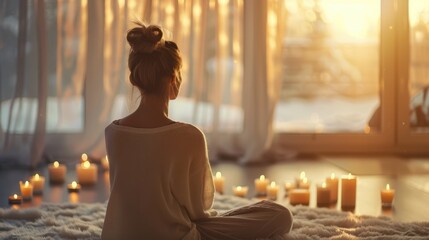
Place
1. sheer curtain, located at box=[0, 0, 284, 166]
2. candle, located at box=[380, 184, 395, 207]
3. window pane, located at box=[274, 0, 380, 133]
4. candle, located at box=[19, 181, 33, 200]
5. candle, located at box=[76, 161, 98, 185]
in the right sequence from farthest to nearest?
1. window pane, located at box=[274, 0, 380, 133]
2. sheer curtain, located at box=[0, 0, 284, 166]
3. candle, located at box=[76, 161, 98, 185]
4. candle, located at box=[19, 181, 33, 200]
5. candle, located at box=[380, 184, 395, 207]

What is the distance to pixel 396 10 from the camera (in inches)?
206

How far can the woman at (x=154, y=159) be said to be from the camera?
2.25m

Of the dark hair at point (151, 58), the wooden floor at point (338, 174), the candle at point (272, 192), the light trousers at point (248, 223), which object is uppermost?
the dark hair at point (151, 58)

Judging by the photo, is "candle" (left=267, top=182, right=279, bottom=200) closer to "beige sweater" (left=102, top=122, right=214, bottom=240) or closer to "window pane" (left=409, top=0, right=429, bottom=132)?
"beige sweater" (left=102, top=122, right=214, bottom=240)

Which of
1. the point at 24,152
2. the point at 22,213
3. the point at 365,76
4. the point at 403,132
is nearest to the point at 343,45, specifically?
the point at 365,76

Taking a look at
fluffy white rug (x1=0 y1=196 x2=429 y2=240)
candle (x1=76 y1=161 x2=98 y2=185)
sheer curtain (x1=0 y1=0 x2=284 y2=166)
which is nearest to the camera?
fluffy white rug (x1=0 y1=196 x2=429 y2=240)

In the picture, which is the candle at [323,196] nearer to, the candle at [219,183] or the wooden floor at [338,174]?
the wooden floor at [338,174]

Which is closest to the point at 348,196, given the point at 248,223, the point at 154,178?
the point at 248,223

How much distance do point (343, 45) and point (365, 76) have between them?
0.29 m

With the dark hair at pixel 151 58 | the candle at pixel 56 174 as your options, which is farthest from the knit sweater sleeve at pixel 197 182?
the candle at pixel 56 174

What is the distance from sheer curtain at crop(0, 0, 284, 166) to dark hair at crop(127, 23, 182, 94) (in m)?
2.49

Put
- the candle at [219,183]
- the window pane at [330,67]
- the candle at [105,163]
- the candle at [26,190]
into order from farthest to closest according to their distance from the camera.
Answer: the window pane at [330,67] < the candle at [105,163] < the candle at [219,183] < the candle at [26,190]

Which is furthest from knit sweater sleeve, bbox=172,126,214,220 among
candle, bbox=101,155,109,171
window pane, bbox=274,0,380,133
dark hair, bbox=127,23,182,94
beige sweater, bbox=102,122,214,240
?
window pane, bbox=274,0,380,133

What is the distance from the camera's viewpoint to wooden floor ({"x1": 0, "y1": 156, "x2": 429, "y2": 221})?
3.37m
